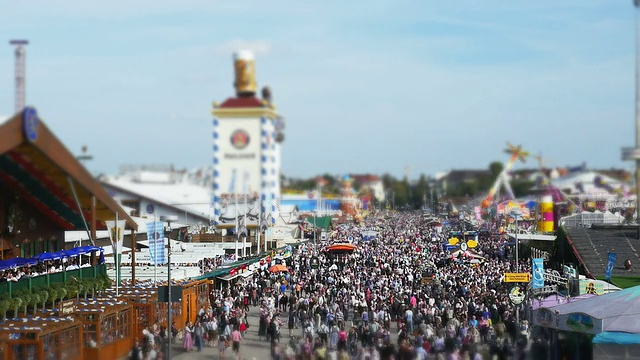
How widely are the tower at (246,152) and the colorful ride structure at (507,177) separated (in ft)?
54.9

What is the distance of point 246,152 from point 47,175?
24.6 m

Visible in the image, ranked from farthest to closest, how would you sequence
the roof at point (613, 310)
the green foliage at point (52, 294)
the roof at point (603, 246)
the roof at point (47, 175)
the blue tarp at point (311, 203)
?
the blue tarp at point (311, 203) < the roof at point (603, 246) < the green foliage at point (52, 294) < the roof at point (613, 310) < the roof at point (47, 175)

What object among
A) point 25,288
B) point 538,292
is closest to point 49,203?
point 25,288

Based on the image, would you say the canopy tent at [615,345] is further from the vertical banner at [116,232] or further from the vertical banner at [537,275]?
the vertical banner at [116,232]

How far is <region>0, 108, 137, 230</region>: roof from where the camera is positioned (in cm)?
2114

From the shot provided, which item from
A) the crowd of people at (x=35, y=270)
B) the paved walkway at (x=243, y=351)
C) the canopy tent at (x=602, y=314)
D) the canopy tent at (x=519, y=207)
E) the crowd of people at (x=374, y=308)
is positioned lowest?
the paved walkway at (x=243, y=351)

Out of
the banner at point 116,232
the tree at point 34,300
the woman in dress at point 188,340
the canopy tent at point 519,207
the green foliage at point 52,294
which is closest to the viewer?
the tree at point 34,300

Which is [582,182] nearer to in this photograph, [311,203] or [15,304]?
[15,304]

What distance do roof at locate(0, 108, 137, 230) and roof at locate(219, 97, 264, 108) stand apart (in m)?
23.3

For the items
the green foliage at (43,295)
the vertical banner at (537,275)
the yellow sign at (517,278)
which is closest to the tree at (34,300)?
the green foliage at (43,295)

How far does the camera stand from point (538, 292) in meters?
30.7

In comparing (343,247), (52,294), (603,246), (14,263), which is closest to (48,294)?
(52,294)

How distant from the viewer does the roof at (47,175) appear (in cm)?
2114

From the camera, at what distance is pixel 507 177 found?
249ft
